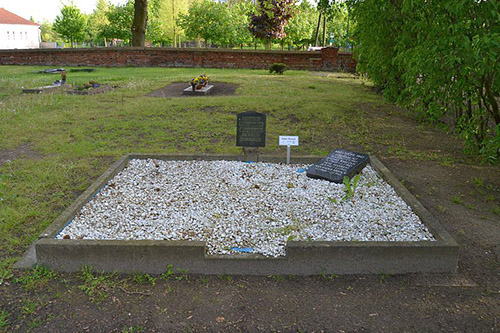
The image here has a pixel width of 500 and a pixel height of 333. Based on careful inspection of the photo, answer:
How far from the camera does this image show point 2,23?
63.6 meters

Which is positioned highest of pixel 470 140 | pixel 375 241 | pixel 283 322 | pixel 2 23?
pixel 2 23

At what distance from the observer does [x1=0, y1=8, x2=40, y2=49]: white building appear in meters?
64.3

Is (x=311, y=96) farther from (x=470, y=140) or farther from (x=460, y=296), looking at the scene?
(x=460, y=296)

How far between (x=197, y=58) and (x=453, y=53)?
21240 mm

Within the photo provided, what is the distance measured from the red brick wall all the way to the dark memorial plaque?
61.9ft

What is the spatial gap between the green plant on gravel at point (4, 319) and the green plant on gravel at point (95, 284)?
56cm

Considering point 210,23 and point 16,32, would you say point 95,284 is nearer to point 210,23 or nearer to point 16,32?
point 210,23

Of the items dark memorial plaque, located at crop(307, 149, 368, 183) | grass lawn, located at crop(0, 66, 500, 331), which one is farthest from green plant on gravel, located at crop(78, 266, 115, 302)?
dark memorial plaque, located at crop(307, 149, 368, 183)

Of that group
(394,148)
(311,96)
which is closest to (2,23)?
(311,96)

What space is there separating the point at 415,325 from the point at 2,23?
75792mm

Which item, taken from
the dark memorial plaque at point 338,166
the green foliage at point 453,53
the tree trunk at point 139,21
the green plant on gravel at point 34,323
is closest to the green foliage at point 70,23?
the tree trunk at point 139,21

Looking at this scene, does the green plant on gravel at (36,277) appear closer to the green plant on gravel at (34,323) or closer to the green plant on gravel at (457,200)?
the green plant on gravel at (34,323)

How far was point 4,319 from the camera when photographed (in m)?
3.16

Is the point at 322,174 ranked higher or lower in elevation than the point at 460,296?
higher
